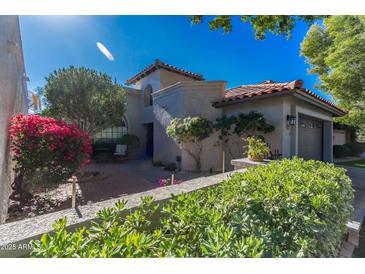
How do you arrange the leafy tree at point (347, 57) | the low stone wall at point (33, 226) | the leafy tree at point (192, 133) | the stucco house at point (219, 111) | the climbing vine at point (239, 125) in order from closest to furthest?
the low stone wall at point (33, 226), the leafy tree at point (347, 57), the stucco house at point (219, 111), the climbing vine at point (239, 125), the leafy tree at point (192, 133)

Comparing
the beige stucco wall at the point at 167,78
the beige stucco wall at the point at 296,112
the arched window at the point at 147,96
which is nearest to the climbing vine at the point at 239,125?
the beige stucco wall at the point at 296,112

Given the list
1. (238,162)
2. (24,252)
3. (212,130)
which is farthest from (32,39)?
(212,130)

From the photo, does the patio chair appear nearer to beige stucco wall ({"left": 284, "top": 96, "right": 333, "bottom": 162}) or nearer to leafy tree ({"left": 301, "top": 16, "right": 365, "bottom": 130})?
beige stucco wall ({"left": 284, "top": 96, "right": 333, "bottom": 162})

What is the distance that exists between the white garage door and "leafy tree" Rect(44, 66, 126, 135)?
9316 mm

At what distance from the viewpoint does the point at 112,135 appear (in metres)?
14.8

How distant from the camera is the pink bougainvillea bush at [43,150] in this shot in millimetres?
4605

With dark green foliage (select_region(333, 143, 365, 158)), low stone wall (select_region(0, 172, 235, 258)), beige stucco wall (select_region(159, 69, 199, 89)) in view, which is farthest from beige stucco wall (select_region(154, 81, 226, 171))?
dark green foliage (select_region(333, 143, 365, 158))

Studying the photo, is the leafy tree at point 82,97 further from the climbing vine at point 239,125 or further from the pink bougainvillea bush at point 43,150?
the climbing vine at point 239,125

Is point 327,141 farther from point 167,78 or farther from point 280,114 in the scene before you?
point 167,78

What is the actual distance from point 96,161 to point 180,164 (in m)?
6.99

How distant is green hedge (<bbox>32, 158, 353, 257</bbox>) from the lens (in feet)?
4.21

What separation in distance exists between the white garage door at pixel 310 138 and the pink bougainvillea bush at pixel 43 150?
9025 millimetres
